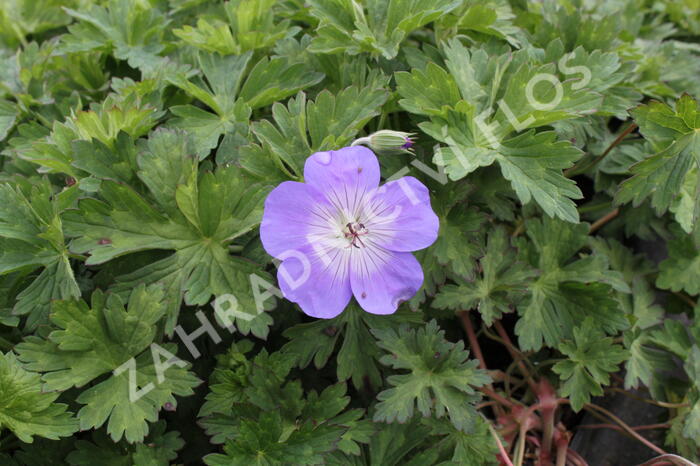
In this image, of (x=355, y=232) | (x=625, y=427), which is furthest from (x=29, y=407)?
(x=625, y=427)

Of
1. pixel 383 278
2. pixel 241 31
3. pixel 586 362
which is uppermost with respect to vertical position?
pixel 241 31

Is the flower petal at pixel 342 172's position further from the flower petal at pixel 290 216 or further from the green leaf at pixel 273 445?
the green leaf at pixel 273 445

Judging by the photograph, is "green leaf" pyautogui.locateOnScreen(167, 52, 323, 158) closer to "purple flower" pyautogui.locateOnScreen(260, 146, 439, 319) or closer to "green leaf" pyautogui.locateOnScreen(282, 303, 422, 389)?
"purple flower" pyautogui.locateOnScreen(260, 146, 439, 319)

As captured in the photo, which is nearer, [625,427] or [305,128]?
[305,128]

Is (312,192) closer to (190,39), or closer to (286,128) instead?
(286,128)

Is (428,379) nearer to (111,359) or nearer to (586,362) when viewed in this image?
(586,362)

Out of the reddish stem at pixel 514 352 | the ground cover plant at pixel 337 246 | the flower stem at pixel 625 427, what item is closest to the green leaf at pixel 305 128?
the ground cover plant at pixel 337 246

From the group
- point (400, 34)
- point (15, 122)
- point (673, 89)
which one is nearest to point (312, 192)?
point (400, 34)
